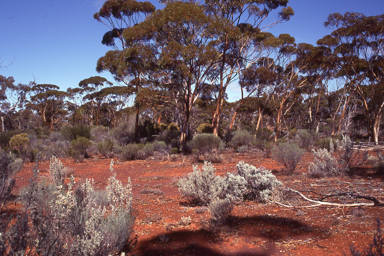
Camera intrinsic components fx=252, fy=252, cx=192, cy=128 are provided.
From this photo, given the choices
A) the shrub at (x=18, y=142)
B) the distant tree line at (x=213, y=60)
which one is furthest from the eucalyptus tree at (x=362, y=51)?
the shrub at (x=18, y=142)

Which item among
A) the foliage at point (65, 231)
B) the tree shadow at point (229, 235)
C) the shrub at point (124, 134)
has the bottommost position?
the tree shadow at point (229, 235)

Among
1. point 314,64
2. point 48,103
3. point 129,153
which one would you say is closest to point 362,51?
point 314,64

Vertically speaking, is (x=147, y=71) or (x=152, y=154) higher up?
(x=147, y=71)

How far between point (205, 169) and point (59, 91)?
41.4m

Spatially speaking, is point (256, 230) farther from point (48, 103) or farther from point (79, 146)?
point (48, 103)

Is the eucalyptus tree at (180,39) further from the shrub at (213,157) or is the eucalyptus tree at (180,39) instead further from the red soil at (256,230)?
the red soil at (256,230)

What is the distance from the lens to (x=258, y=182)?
561 cm

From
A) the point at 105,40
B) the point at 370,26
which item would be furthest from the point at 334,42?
the point at 105,40

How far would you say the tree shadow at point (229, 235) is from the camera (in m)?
3.38

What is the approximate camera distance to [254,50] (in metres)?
20.1

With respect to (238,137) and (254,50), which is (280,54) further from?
(238,137)

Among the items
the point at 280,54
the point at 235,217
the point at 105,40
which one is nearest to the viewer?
the point at 235,217

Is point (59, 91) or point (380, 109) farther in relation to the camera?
point (59, 91)

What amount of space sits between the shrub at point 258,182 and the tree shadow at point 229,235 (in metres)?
1.13
